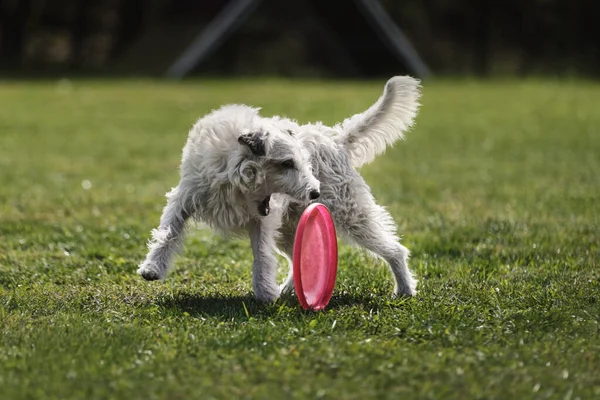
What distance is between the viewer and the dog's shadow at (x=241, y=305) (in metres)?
5.80

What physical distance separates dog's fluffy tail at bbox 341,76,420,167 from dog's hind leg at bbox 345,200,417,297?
509mm

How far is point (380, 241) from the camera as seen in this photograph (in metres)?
6.63

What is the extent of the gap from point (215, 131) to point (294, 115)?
12.7 m

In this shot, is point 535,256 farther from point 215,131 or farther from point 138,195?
point 138,195

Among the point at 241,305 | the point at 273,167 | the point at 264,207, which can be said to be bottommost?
the point at 241,305

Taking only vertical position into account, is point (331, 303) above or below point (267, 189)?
below

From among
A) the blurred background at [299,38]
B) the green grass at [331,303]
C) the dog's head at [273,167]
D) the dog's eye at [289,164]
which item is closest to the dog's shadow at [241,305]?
the green grass at [331,303]

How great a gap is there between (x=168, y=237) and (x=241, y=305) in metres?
0.67

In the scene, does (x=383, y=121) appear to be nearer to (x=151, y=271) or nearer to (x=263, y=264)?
(x=263, y=264)

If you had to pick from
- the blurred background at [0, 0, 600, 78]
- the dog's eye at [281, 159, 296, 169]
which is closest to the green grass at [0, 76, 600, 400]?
the dog's eye at [281, 159, 296, 169]

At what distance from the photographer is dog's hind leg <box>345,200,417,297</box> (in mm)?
6582

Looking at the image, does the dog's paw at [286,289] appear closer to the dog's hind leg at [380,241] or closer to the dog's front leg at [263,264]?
the dog's front leg at [263,264]

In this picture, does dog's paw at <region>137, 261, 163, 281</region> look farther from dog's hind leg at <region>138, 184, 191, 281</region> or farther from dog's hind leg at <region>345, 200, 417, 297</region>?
dog's hind leg at <region>345, 200, 417, 297</region>

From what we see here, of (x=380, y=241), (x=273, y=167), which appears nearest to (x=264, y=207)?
(x=273, y=167)
